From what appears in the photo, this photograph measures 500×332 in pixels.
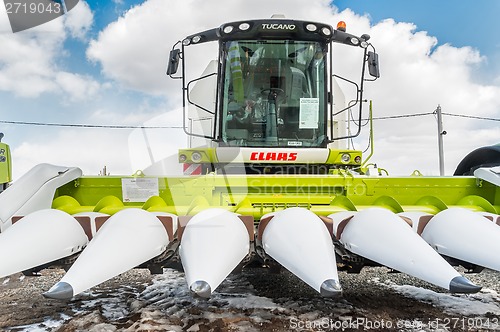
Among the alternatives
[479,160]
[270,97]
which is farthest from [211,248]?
[479,160]

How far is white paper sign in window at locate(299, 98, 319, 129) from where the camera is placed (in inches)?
191

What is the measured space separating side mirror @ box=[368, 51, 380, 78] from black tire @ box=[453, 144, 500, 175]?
4.72 ft

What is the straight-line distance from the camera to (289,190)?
12.2 feet

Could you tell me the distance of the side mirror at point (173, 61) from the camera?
4773mm

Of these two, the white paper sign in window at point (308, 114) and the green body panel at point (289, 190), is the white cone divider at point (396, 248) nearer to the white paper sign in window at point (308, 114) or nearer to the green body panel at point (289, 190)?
the green body panel at point (289, 190)

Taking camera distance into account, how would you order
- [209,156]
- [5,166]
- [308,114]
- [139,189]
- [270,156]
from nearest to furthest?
[139,189]
[270,156]
[209,156]
[308,114]
[5,166]

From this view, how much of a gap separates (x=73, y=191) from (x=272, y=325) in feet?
7.36

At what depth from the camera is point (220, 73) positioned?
4.97 m

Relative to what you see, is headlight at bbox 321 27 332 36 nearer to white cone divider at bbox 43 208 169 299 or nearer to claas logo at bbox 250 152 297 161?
claas logo at bbox 250 152 297 161

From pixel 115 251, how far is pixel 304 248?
1.01m

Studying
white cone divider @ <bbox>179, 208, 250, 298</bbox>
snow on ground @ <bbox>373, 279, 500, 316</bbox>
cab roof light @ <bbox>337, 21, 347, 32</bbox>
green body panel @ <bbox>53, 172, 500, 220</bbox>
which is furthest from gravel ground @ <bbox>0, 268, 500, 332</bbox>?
cab roof light @ <bbox>337, 21, 347, 32</bbox>

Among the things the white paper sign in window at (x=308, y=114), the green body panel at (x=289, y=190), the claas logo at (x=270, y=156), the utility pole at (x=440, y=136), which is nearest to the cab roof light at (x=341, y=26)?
the white paper sign in window at (x=308, y=114)

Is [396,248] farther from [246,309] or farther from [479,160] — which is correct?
[479,160]

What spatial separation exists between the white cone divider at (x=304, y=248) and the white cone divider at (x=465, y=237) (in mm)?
735
